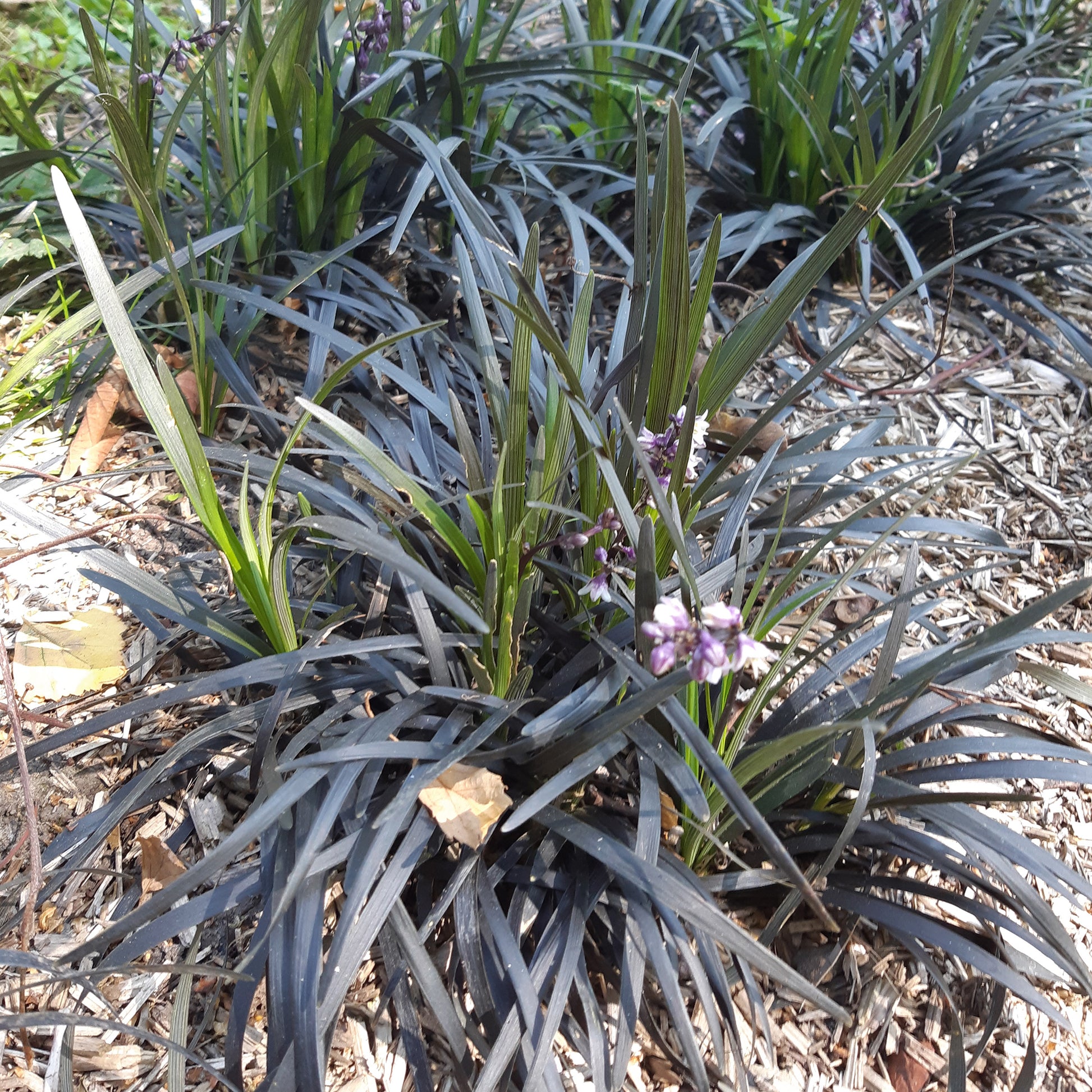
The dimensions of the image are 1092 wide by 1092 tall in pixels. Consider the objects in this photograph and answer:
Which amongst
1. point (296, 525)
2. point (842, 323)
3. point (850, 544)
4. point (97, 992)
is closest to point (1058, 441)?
point (842, 323)

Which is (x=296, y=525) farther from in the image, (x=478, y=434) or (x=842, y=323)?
(x=842, y=323)

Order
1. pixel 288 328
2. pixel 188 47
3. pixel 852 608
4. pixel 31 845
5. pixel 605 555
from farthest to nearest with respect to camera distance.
Result: pixel 288 328 → pixel 188 47 → pixel 852 608 → pixel 605 555 → pixel 31 845

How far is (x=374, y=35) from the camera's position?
2.03 meters

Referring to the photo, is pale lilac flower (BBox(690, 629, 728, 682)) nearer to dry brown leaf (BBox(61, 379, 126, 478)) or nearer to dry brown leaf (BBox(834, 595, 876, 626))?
dry brown leaf (BBox(834, 595, 876, 626))

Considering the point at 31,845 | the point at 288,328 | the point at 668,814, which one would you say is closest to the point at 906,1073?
the point at 668,814

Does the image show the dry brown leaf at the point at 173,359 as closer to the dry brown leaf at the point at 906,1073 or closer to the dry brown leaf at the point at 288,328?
the dry brown leaf at the point at 288,328

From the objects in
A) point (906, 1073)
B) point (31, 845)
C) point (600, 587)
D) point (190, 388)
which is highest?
point (600, 587)

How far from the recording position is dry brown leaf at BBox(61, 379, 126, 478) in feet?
6.13

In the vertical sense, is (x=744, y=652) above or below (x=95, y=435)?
above

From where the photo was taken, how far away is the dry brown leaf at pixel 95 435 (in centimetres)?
187

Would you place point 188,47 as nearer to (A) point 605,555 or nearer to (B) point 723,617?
(A) point 605,555

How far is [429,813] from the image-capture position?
3.85 feet

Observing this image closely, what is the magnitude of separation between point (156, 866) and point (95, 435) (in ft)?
3.36

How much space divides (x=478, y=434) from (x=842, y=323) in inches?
46.8
